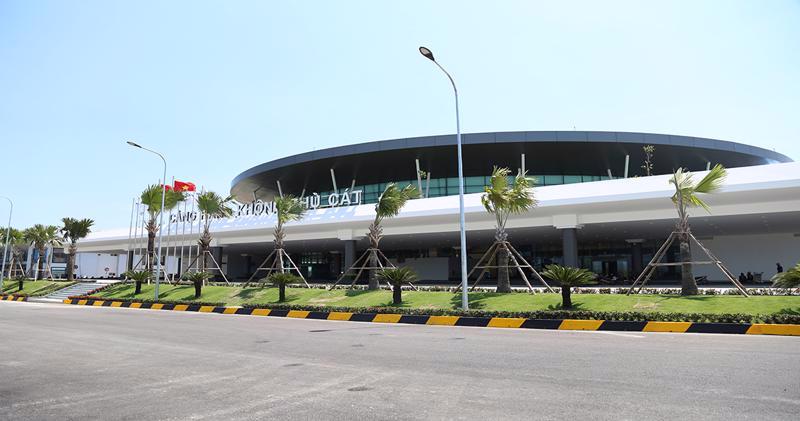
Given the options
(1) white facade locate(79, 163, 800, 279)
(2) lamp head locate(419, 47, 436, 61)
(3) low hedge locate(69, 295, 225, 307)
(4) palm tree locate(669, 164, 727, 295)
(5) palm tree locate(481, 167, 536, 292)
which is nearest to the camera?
(2) lamp head locate(419, 47, 436, 61)

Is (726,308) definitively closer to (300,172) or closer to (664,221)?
(664,221)

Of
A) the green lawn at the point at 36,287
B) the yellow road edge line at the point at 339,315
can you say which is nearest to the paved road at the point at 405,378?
the yellow road edge line at the point at 339,315

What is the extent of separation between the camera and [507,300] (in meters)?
19.4

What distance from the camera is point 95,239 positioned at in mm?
50031

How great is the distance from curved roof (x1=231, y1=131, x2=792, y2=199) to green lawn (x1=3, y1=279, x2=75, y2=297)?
826 inches

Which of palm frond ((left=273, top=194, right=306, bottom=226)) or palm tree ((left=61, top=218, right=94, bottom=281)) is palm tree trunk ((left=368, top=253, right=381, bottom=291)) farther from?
palm tree ((left=61, top=218, right=94, bottom=281))

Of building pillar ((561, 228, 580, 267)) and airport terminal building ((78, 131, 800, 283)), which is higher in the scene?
airport terminal building ((78, 131, 800, 283))

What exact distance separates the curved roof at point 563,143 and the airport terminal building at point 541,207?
0.08m

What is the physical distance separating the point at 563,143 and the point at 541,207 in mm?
9982

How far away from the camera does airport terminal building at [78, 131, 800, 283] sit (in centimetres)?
2538

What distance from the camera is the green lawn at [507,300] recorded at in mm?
15266

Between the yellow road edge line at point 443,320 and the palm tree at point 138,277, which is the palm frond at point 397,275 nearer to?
the yellow road edge line at point 443,320

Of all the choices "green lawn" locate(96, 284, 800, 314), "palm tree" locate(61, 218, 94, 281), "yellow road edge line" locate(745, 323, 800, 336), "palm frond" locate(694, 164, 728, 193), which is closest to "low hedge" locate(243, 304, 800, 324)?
"yellow road edge line" locate(745, 323, 800, 336)

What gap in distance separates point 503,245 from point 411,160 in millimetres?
19325
